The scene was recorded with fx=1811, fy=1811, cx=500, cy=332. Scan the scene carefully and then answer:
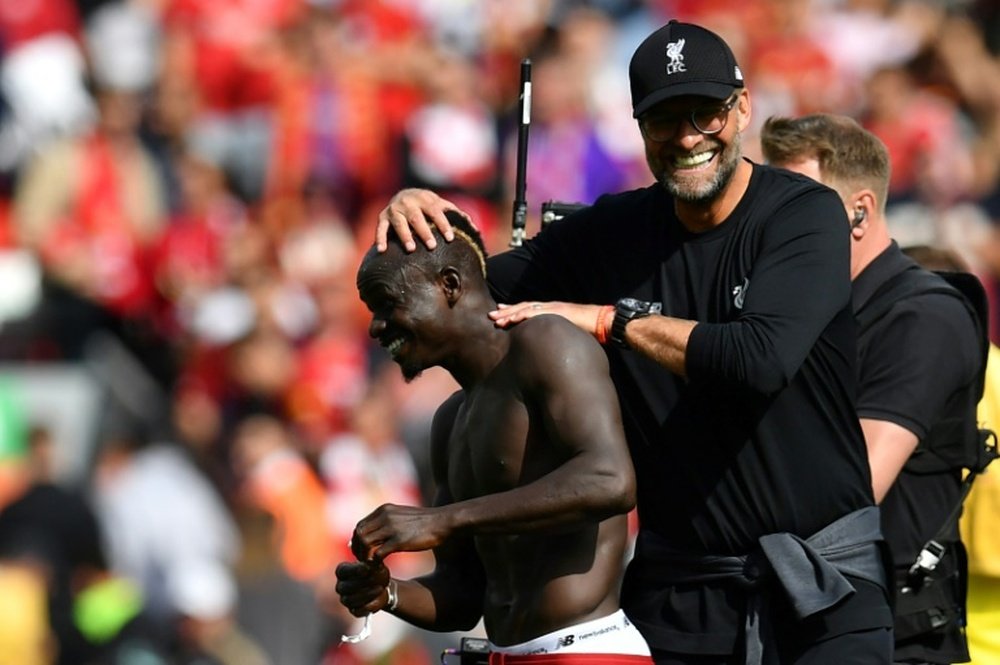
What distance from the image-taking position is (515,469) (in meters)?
4.67

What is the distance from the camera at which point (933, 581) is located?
17.9 feet

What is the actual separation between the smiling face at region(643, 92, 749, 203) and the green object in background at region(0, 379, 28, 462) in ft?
23.8

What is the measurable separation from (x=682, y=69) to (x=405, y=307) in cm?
95

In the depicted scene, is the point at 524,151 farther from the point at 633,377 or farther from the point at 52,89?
the point at 52,89

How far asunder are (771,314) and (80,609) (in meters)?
6.77

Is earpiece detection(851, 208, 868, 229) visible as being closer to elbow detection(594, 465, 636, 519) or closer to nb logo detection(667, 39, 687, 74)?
nb logo detection(667, 39, 687, 74)

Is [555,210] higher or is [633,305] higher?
[555,210]

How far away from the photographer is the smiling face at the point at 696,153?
473 cm

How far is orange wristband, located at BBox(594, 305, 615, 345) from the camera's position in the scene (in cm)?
469

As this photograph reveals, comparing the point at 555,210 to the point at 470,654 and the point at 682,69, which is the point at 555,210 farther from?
the point at 470,654

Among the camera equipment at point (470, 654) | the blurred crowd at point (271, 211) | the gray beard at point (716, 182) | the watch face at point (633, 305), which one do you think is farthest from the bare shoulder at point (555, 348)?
the blurred crowd at point (271, 211)

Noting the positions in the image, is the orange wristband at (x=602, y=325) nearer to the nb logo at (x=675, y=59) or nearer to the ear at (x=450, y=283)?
the ear at (x=450, y=283)

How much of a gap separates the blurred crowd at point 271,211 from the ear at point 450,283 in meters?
5.40

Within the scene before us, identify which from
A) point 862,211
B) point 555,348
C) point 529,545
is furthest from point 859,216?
point 529,545
